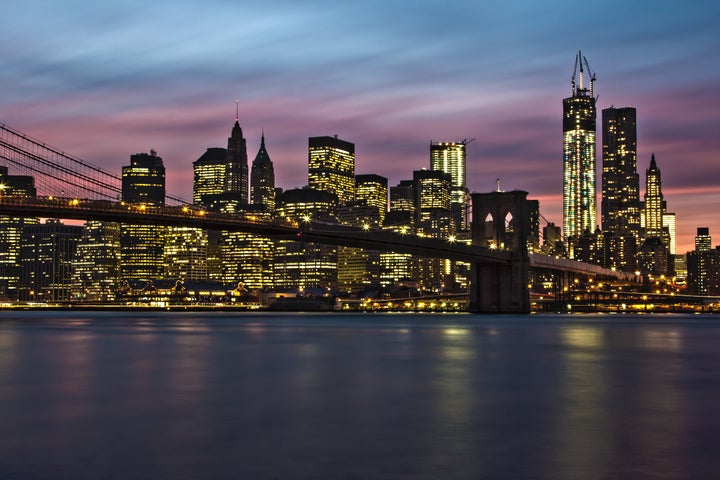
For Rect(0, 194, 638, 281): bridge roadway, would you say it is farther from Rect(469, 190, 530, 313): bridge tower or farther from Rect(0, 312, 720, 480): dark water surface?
Rect(0, 312, 720, 480): dark water surface

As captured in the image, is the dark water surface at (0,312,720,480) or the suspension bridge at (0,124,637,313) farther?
the suspension bridge at (0,124,637,313)

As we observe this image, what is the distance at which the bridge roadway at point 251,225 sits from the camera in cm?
6259

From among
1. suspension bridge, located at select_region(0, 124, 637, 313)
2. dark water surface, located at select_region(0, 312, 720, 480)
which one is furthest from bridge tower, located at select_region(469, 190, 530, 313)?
dark water surface, located at select_region(0, 312, 720, 480)

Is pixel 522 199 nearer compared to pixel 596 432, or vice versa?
pixel 596 432

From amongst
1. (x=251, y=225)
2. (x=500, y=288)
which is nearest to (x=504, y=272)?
(x=500, y=288)

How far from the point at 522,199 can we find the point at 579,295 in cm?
6082

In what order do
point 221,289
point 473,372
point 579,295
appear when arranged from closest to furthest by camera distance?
point 473,372, point 579,295, point 221,289

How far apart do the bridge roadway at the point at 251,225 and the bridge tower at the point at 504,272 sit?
1363 mm

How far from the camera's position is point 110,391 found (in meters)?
21.5

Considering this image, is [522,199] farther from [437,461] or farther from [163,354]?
[437,461]

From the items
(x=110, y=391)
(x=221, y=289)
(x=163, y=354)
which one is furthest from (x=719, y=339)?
(x=221, y=289)

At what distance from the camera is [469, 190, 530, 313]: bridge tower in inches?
3492

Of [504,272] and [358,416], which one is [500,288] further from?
[358,416]

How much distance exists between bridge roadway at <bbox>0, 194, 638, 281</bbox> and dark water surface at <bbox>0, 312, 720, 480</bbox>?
99.5ft
